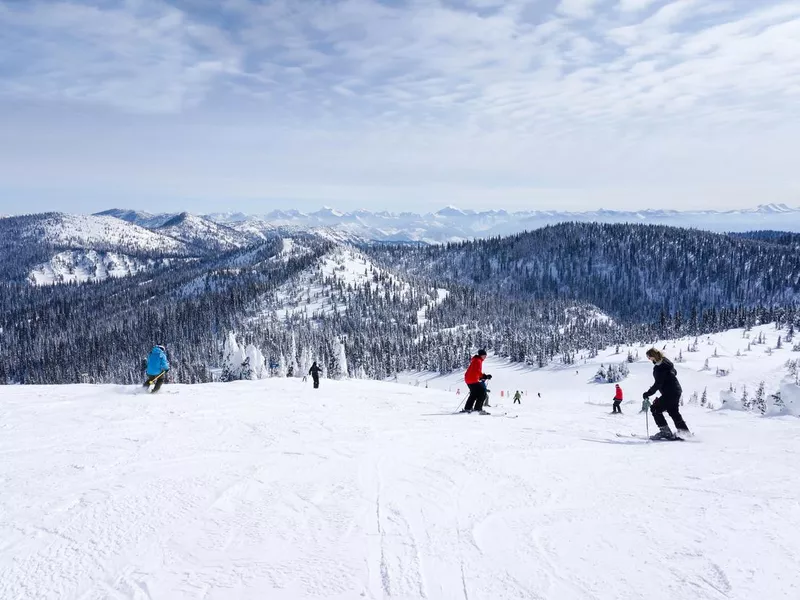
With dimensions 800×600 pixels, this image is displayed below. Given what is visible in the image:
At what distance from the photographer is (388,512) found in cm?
693

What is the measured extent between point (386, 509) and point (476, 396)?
9.47 meters

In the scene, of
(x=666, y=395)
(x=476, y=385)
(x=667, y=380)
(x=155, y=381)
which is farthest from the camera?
(x=155, y=381)

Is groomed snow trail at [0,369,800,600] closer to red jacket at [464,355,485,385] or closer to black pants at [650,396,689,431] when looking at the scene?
black pants at [650,396,689,431]

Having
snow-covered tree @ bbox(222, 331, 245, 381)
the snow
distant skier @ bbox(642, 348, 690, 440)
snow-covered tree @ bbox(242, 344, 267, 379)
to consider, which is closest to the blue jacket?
the snow

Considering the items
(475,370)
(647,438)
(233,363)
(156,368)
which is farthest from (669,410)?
(233,363)

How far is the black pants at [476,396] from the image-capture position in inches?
623

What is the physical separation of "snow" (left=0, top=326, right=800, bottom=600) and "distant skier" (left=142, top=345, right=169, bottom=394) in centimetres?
319

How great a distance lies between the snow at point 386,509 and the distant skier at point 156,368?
3.19 meters

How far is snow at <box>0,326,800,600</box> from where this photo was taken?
507cm

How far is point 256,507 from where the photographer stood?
23.3ft

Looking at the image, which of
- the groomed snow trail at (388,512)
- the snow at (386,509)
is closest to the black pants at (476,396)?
the snow at (386,509)

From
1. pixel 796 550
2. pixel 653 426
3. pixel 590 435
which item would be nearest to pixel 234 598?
pixel 796 550

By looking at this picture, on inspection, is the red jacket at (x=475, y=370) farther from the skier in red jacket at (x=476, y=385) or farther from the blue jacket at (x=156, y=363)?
the blue jacket at (x=156, y=363)

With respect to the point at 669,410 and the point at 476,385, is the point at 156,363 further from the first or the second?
the point at 669,410
